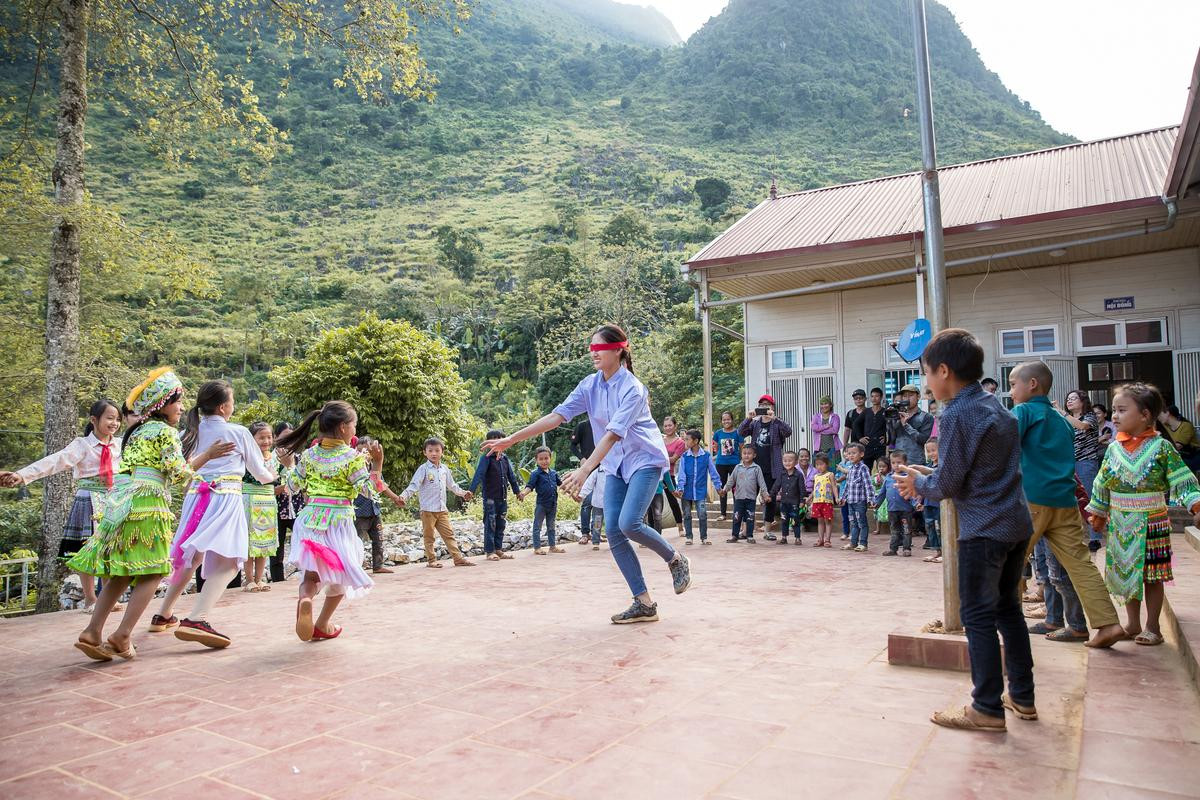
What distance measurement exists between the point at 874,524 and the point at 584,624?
312 inches

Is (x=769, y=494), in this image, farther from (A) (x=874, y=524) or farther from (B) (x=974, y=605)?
(B) (x=974, y=605)

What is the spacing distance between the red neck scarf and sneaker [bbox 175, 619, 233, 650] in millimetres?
2489

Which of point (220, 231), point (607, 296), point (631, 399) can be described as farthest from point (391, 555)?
point (220, 231)

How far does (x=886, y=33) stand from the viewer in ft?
313

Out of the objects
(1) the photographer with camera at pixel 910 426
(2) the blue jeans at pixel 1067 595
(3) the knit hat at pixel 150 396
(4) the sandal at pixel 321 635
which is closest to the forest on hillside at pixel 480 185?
(1) the photographer with camera at pixel 910 426

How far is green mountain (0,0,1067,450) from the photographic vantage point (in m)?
40.5

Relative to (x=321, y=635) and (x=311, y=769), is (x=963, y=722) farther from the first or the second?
(x=321, y=635)

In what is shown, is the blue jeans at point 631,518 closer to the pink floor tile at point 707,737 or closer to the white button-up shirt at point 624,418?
the white button-up shirt at point 624,418

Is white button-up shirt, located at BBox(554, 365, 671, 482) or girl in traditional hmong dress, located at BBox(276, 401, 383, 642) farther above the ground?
white button-up shirt, located at BBox(554, 365, 671, 482)

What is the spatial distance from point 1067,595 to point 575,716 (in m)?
2.79

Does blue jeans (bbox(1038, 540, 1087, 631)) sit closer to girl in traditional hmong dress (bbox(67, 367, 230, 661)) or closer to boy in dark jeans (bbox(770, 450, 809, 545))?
girl in traditional hmong dress (bbox(67, 367, 230, 661))

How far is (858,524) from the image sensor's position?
942cm

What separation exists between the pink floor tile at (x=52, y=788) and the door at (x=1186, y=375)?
1430 cm

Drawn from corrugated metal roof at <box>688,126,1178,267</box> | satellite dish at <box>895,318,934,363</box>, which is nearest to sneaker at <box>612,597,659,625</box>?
satellite dish at <box>895,318,934,363</box>
